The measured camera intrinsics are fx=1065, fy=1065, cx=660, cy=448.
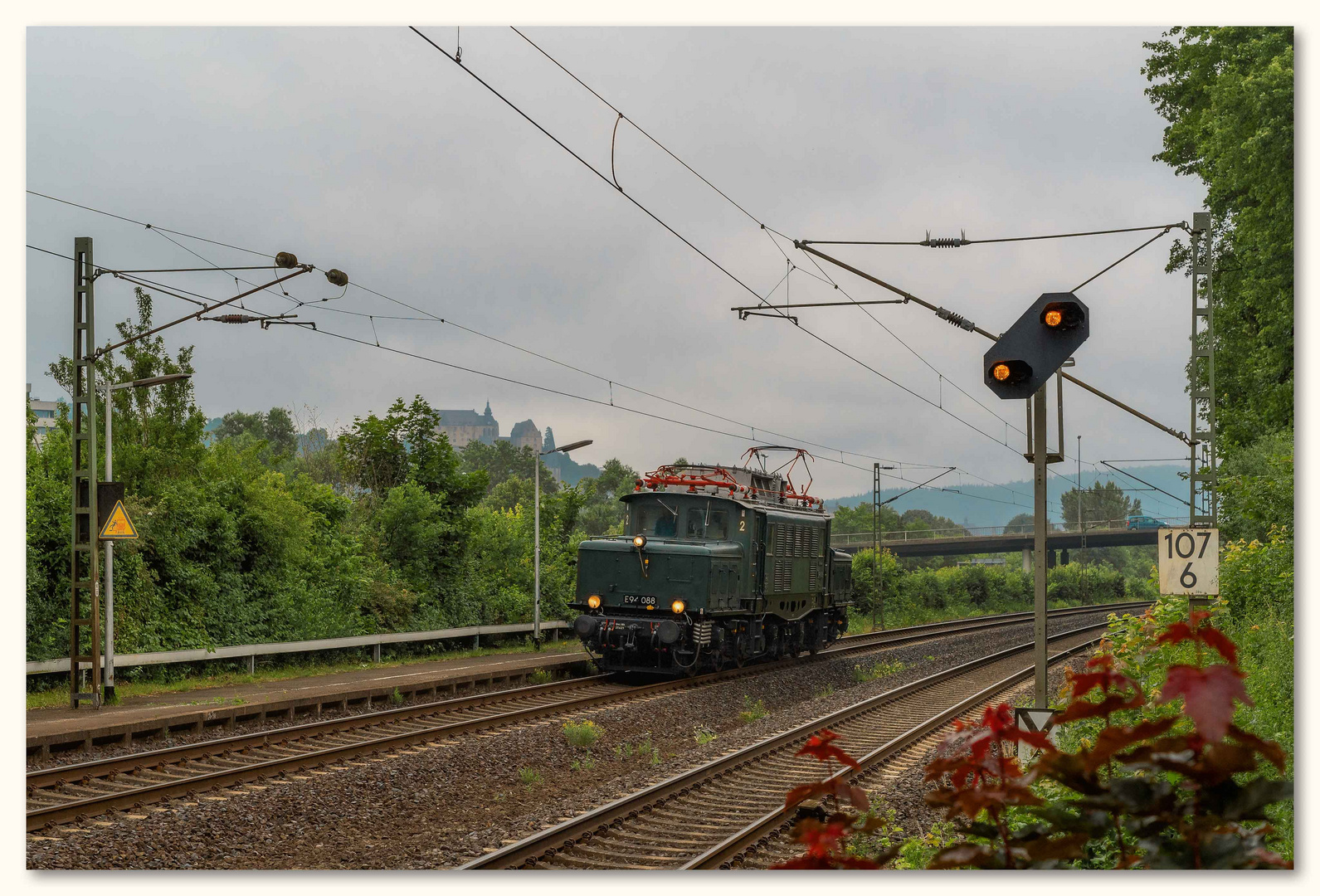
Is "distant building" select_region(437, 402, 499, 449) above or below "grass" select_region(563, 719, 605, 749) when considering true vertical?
above

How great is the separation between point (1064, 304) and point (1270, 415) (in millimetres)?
8022

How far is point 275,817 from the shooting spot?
32.2ft

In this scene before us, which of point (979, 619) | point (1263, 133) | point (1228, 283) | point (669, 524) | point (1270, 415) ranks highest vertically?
point (1263, 133)

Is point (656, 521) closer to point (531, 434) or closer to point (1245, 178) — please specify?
point (531, 434)

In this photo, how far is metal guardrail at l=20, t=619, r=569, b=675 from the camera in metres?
17.1

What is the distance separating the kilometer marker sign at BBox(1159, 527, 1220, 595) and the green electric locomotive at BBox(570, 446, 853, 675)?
1118 centimetres

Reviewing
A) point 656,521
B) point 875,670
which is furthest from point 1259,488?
point 875,670

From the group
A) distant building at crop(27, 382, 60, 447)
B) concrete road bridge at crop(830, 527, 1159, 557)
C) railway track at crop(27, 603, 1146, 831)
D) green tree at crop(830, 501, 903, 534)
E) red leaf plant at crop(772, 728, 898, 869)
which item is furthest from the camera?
green tree at crop(830, 501, 903, 534)

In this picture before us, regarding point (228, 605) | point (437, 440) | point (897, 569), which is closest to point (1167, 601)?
point (228, 605)

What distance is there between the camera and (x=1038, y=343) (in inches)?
275

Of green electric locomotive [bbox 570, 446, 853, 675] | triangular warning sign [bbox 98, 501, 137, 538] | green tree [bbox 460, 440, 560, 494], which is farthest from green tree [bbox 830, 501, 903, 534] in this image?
triangular warning sign [bbox 98, 501, 137, 538]

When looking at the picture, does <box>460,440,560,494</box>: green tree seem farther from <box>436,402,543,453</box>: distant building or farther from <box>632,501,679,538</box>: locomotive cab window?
<box>632,501,679,538</box>: locomotive cab window

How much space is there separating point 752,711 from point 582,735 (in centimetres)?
425

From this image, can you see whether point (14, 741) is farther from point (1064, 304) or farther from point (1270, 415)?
A: point (1270, 415)
